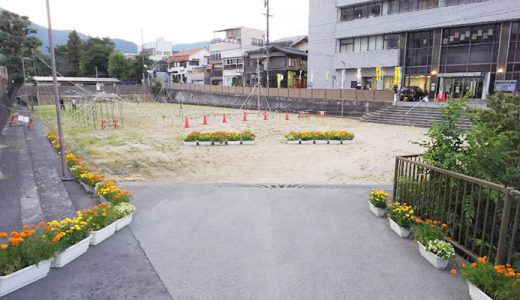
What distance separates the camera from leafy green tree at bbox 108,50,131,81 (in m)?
71.1

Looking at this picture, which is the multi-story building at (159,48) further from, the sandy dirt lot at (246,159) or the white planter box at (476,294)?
the white planter box at (476,294)

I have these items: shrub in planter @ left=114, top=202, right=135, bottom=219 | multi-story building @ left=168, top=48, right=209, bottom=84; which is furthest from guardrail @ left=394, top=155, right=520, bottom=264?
multi-story building @ left=168, top=48, right=209, bottom=84

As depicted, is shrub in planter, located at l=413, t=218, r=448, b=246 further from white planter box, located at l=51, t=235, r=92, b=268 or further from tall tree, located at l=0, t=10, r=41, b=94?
tall tree, located at l=0, t=10, r=41, b=94

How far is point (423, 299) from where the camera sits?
4.65 metres

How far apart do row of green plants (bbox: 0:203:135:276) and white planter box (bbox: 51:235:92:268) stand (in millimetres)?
67

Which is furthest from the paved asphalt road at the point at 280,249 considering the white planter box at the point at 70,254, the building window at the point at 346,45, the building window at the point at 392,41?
the building window at the point at 346,45

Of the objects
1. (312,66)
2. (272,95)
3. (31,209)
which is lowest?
(31,209)

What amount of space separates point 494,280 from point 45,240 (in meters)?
6.60

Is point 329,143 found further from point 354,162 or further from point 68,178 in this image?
Answer: point 68,178

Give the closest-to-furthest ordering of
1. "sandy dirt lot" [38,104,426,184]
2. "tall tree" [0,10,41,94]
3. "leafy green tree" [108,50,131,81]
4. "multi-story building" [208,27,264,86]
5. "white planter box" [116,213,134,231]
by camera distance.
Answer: "white planter box" [116,213,134,231]
"sandy dirt lot" [38,104,426,184]
"tall tree" [0,10,41,94]
"multi-story building" [208,27,264,86]
"leafy green tree" [108,50,131,81]

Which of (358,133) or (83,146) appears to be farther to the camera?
(358,133)

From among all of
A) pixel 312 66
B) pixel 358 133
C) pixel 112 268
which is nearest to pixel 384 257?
pixel 112 268

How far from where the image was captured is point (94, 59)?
7375 cm

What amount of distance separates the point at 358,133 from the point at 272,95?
70.6 ft
